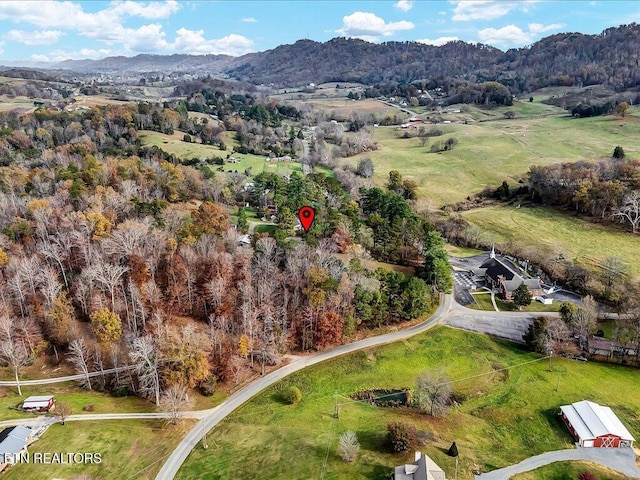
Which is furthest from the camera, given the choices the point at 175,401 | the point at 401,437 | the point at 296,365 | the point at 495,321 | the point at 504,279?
the point at 504,279

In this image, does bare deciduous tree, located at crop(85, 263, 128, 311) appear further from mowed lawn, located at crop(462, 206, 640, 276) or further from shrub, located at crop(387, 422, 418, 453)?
mowed lawn, located at crop(462, 206, 640, 276)

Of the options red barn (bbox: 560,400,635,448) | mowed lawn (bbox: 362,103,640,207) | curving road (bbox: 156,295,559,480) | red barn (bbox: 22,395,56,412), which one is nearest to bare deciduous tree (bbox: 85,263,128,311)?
red barn (bbox: 22,395,56,412)

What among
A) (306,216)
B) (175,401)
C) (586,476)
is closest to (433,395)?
(586,476)

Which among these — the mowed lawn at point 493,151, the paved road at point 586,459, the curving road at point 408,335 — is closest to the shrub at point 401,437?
the paved road at point 586,459

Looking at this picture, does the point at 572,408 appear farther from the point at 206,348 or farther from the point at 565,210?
the point at 565,210

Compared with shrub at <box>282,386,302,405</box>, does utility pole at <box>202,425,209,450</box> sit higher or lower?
lower

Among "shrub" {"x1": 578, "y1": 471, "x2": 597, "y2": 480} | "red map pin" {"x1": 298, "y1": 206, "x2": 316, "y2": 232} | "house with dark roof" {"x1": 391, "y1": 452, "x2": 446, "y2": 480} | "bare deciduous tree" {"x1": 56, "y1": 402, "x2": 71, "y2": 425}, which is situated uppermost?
"red map pin" {"x1": 298, "y1": 206, "x2": 316, "y2": 232}

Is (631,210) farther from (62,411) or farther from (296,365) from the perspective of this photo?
(62,411)
